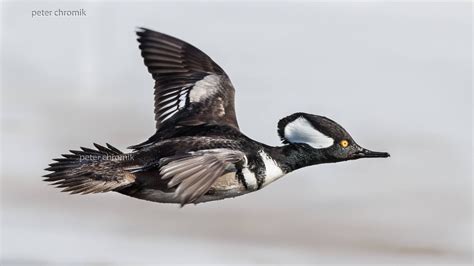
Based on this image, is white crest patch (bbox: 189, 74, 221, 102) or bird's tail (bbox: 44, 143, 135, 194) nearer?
bird's tail (bbox: 44, 143, 135, 194)

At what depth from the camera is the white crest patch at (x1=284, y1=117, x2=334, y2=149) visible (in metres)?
7.34

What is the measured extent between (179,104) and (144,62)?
1.89 ft

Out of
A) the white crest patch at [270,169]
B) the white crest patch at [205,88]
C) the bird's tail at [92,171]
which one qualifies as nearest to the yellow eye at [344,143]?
the white crest patch at [270,169]

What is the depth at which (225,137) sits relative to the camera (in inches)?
284

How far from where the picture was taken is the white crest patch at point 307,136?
7.34 metres

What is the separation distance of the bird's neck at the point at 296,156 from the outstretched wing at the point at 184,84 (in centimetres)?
67

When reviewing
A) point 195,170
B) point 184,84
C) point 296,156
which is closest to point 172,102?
point 184,84

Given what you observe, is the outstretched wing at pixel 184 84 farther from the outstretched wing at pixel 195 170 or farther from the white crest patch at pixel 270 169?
the outstretched wing at pixel 195 170

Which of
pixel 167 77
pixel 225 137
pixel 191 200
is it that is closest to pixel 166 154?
pixel 225 137

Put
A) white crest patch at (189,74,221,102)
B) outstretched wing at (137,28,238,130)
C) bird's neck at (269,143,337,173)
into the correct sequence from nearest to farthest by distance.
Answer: bird's neck at (269,143,337,173) → outstretched wing at (137,28,238,130) → white crest patch at (189,74,221,102)

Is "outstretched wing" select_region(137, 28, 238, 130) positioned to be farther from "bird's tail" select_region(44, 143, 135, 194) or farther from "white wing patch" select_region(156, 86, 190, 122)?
"bird's tail" select_region(44, 143, 135, 194)

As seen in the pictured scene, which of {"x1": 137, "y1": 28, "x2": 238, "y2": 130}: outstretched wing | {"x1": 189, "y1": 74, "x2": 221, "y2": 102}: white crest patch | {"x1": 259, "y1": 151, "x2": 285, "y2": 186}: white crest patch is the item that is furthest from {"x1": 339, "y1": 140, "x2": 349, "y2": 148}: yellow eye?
{"x1": 189, "y1": 74, "x2": 221, "y2": 102}: white crest patch

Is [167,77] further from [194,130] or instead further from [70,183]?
[70,183]

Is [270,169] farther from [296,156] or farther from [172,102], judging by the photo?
[172,102]
